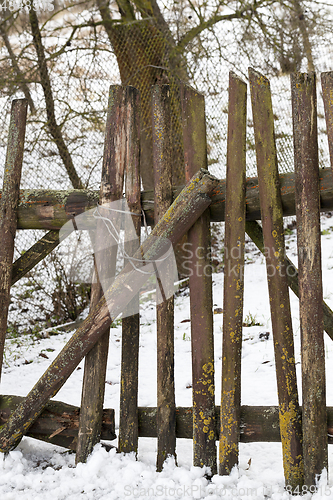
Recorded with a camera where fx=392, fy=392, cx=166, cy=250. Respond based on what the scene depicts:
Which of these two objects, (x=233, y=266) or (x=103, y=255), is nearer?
(x=233, y=266)

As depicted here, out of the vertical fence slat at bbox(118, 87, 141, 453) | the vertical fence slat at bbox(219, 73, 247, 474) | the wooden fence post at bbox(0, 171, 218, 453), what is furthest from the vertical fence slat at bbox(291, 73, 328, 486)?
the vertical fence slat at bbox(118, 87, 141, 453)

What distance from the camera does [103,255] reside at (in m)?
2.02

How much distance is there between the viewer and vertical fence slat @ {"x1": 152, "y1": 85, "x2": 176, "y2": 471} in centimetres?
191

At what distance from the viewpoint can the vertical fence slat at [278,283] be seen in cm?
176

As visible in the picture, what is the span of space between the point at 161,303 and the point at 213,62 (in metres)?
4.16

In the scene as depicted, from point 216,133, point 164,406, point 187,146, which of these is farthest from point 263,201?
point 216,133

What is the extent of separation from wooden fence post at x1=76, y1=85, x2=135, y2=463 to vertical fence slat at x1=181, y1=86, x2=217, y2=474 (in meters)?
0.34

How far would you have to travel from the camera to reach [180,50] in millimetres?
4734

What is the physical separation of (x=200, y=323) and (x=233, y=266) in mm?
318

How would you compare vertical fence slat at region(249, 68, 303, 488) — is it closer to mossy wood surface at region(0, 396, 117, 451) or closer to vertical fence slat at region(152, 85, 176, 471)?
vertical fence slat at region(152, 85, 176, 471)

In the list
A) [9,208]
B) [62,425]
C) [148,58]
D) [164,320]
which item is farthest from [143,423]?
[148,58]

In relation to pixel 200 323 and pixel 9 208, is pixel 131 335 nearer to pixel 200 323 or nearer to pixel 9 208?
pixel 200 323

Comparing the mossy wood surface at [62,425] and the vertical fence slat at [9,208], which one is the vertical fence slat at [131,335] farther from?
the vertical fence slat at [9,208]

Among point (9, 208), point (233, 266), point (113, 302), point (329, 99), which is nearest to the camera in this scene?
point (329, 99)
